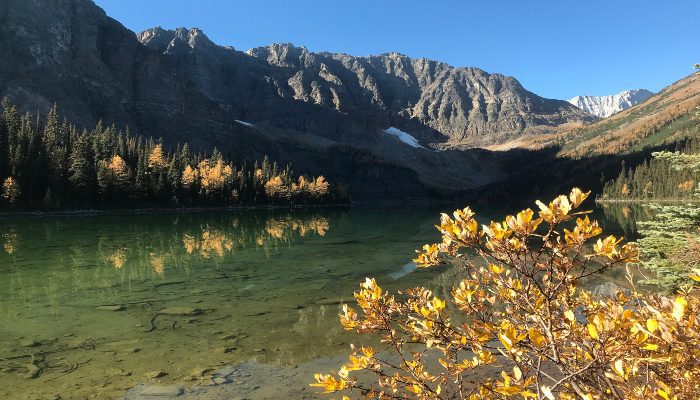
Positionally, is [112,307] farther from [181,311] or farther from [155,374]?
[155,374]

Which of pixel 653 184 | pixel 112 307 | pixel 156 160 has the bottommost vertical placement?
pixel 653 184

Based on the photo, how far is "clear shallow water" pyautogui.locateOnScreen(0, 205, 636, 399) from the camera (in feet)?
38.0

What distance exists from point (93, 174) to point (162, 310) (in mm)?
90389

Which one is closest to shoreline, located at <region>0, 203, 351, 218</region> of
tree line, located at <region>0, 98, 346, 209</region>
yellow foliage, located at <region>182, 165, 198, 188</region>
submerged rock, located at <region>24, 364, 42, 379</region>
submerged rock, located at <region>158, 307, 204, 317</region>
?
tree line, located at <region>0, 98, 346, 209</region>

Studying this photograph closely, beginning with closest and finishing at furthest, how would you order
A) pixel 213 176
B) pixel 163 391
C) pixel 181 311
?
pixel 163 391 < pixel 181 311 < pixel 213 176

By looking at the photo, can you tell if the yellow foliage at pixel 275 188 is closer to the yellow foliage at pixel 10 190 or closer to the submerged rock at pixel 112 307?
the yellow foliage at pixel 10 190

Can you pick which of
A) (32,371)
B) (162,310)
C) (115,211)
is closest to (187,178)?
(115,211)

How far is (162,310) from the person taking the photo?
56.3ft

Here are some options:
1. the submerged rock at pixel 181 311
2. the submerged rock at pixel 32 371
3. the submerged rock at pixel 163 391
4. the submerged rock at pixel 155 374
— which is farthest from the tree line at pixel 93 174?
the submerged rock at pixel 163 391

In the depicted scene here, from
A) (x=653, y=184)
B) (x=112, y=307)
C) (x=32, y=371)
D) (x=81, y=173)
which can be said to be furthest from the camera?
(x=653, y=184)

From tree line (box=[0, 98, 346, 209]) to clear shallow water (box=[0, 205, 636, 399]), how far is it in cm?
5769

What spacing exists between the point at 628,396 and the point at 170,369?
1184 centimetres

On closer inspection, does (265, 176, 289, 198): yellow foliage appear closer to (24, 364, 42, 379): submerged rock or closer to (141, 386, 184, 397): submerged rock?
(24, 364, 42, 379): submerged rock

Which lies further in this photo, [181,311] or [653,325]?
[181,311]
